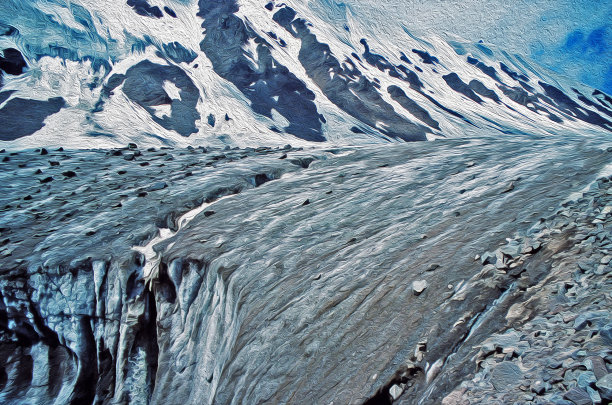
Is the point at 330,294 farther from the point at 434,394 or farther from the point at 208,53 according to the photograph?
the point at 208,53

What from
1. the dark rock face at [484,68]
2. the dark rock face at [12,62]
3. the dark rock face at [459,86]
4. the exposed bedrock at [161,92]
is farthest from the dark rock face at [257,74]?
the dark rock face at [484,68]

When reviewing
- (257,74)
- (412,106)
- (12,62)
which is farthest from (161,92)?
(412,106)

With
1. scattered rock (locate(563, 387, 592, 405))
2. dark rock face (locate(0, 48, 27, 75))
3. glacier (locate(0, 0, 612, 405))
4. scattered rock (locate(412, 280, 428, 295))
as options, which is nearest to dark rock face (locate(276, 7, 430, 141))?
dark rock face (locate(0, 48, 27, 75))

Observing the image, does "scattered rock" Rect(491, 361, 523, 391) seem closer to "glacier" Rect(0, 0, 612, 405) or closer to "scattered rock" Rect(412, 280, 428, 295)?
"glacier" Rect(0, 0, 612, 405)

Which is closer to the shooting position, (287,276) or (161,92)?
(287,276)

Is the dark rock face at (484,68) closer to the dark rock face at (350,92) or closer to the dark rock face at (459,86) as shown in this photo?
the dark rock face at (459,86)

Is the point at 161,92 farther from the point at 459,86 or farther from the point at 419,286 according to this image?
the point at 459,86
